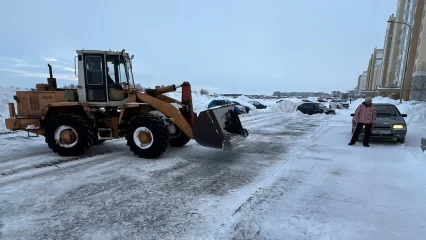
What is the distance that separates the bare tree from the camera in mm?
33156

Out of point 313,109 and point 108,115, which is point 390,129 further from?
point 313,109

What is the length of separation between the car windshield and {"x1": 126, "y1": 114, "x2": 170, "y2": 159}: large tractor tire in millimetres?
8118

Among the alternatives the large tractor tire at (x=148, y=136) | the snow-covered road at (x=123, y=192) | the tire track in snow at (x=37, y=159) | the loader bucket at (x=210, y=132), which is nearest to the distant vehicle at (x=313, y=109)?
the snow-covered road at (x=123, y=192)

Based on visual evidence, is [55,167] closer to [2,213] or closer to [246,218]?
[2,213]

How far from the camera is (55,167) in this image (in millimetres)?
5902

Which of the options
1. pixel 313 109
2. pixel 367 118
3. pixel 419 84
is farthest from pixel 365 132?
pixel 419 84

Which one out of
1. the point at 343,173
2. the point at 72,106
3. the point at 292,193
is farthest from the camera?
the point at 72,106

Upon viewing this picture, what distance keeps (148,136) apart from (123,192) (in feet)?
7.57

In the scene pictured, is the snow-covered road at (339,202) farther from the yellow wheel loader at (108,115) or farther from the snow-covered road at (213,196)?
the yellow wheel loader at (108,115)

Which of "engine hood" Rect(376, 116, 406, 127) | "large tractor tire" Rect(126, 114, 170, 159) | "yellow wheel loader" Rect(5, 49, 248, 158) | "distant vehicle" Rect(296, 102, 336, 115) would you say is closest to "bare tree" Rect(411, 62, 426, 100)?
"distant vehicle" Rect(296, 102, 336, 115)

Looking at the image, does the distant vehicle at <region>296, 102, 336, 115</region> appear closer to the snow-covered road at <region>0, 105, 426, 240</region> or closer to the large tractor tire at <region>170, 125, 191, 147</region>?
the snow-covered road at <region>0, 105, 426, 240</region>

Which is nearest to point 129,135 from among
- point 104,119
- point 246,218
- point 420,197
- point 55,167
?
point 104,119

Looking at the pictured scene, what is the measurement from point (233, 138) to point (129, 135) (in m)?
2.66

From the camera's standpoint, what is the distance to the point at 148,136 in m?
6.64
